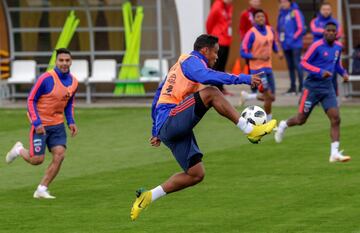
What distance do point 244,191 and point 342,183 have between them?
140 centimetres

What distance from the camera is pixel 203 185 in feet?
54.7

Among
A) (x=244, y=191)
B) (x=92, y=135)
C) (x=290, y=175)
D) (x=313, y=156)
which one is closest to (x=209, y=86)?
(x=244, y=191)

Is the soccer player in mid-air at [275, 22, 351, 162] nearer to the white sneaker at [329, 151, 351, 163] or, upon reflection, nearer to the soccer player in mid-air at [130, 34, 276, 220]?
the white sneaker at [329, 151, 351, 163]

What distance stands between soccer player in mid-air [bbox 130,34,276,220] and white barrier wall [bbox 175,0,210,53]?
16847mm

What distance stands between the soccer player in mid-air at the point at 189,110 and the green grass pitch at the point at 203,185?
23.6 inches

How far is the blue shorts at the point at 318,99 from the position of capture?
1881cm

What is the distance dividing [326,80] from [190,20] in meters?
11.9

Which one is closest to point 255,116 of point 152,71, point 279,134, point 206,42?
point 206,42

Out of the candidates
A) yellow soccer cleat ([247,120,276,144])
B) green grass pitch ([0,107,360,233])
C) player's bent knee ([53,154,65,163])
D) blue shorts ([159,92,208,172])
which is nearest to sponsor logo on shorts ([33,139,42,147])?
player's bent knee ([53,154,65,163])

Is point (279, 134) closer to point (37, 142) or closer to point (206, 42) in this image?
point (37, 142)

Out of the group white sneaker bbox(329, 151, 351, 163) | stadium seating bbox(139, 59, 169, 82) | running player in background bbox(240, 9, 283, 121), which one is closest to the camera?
white sneaker bbox(329, 151, 351, 163)

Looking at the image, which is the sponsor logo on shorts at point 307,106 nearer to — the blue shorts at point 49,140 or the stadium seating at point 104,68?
the blue shorts at point 49,140

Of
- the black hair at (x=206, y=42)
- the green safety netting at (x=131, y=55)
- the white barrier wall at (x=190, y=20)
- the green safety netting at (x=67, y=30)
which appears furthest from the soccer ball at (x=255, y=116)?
the green safety netting at (x=67, y=30)

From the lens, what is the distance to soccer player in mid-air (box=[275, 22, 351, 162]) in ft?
61.2
